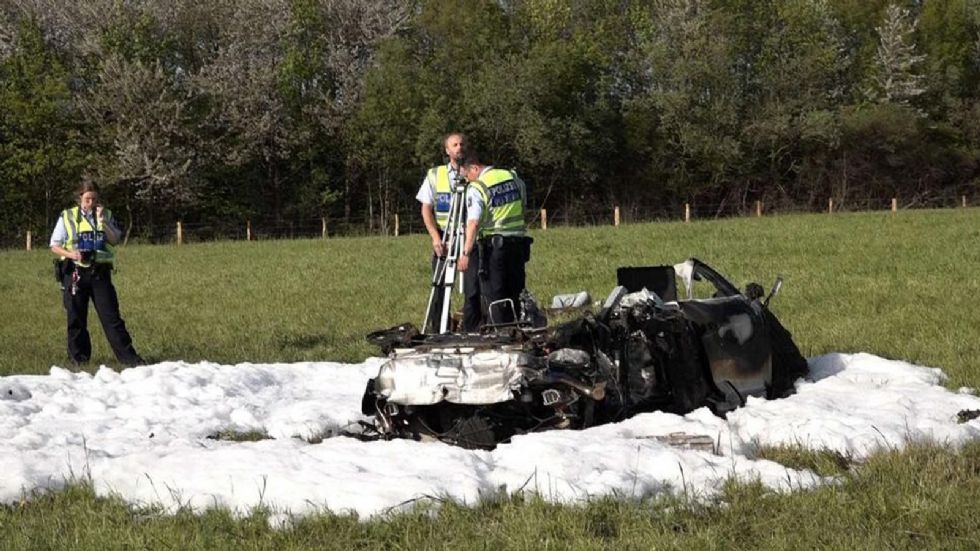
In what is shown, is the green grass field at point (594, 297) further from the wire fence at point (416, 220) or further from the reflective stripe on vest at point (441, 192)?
the wire fence at point (416, 220)

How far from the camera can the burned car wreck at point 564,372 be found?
6734 mm

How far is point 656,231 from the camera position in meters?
30.4

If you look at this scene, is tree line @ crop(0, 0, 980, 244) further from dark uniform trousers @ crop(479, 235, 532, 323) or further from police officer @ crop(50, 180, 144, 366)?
dark uniform trousers @ crop(479, 235, 532, 323)

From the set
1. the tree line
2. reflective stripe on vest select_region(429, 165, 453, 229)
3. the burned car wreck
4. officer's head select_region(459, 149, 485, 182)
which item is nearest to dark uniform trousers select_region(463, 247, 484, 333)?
reflective stripe on vest select_region(429, 165, 453, 229)

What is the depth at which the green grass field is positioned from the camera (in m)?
4.83

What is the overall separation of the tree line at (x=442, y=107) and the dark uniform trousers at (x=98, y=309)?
1499 inches

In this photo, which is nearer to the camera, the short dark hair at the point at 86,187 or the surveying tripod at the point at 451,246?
the surveying tripod at the point at 451,246

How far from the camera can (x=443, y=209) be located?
9320mm

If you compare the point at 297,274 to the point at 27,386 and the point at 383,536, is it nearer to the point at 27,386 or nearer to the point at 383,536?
the point at 27,386

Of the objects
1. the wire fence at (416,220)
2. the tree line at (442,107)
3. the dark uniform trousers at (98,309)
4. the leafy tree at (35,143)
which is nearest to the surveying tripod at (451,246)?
the dark uniform trousers at (98,309)

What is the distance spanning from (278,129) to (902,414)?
157 feet

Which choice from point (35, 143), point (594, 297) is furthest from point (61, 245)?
point (35, 143)

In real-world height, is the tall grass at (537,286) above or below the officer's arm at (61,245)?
below

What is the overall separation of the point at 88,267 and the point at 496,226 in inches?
190
